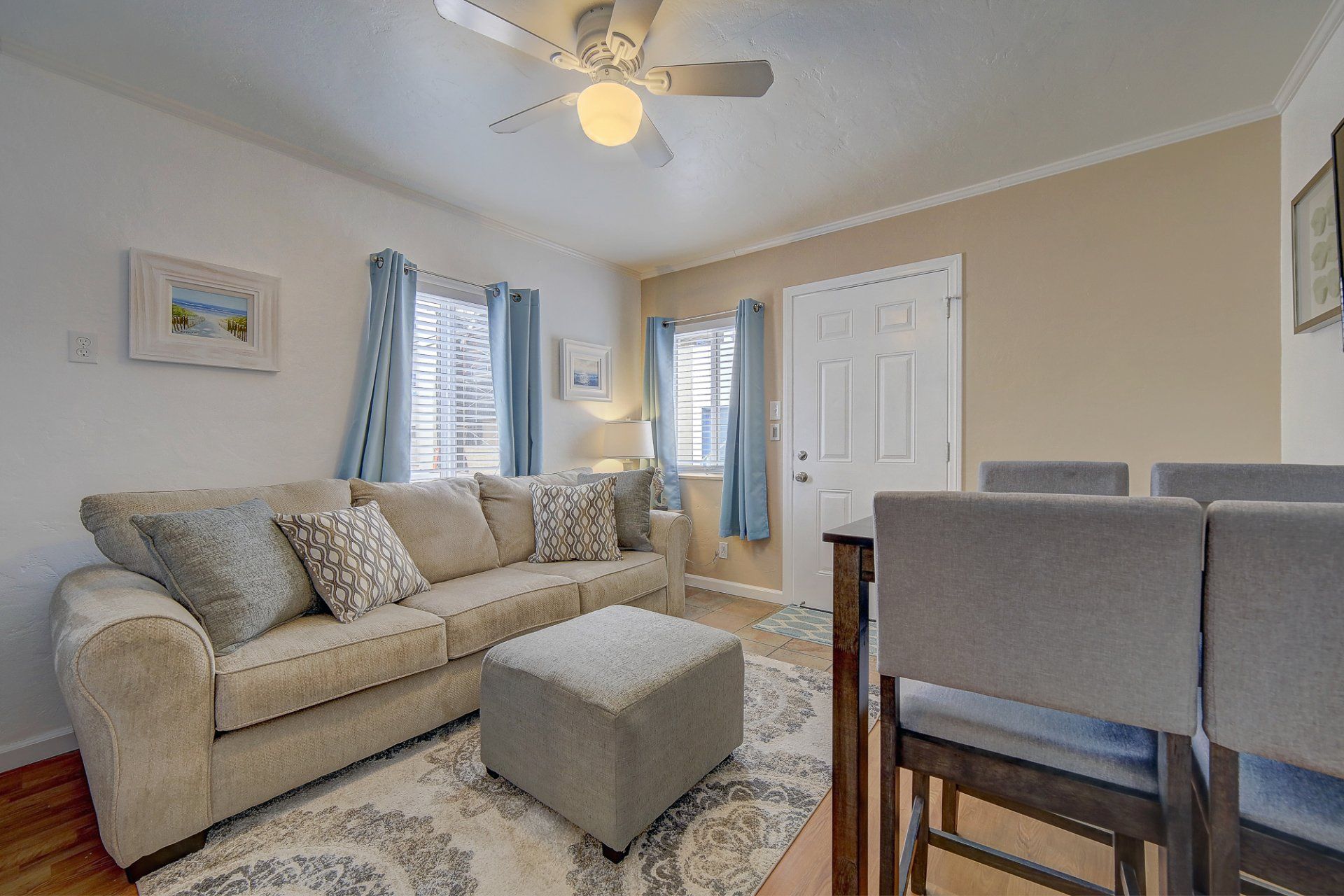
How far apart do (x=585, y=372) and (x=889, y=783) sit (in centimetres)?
330

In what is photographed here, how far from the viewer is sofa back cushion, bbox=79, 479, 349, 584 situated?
1728mm

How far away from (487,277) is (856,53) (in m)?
2.34

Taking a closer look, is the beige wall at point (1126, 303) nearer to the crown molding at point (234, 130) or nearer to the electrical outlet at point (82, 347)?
the crown molding at point (234, 130)

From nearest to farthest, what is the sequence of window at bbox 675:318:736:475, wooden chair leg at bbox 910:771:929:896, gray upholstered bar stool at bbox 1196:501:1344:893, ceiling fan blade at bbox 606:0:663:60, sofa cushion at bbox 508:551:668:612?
gray upholstered bar stool at bbox 1196:501:1344:893 < wooden chair leg at bbox 910:771:929:896 < ceiling fan blade at bbox 606:0:663:60 < sofa cushion at bbox 508:551:668:612 < window at bbox 675:318:736:475

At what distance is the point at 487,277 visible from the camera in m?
3.32

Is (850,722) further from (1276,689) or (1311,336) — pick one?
(1311,336)

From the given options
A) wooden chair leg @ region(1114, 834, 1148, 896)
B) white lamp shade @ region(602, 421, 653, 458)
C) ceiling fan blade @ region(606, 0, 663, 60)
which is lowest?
wooden chair leg @ region(1114, 834, 1148, 896)

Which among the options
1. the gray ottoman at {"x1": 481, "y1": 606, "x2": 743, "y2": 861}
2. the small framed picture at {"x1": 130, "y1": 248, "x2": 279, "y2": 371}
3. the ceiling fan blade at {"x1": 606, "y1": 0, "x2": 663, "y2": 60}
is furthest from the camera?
the small framed picture at {"x1": 130, "y1": 248, "x2": 279, "y2": 371}

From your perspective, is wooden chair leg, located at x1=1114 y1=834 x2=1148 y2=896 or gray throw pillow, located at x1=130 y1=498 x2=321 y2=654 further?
gray throw pillow, located at x1=130 y1=498 x2=321 y2=654

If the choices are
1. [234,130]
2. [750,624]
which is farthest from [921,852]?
[234,130]

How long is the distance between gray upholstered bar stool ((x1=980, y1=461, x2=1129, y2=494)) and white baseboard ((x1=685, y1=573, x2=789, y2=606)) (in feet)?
6.81

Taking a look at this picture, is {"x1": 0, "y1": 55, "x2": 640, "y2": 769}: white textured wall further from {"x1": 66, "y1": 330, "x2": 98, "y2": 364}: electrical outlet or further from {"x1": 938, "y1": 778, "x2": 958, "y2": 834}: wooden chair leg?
{"x1": 938, "y1": 778, "x2": 958, "y2": 834}: wooden chair leg

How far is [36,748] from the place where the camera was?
1.86 m

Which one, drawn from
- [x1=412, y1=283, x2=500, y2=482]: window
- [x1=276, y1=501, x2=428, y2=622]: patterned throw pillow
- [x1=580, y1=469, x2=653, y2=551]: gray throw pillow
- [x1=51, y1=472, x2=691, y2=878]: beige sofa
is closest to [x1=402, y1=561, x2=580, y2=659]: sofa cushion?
[x1=51, y1=472, x2=691, y2=878]: beige sofa
